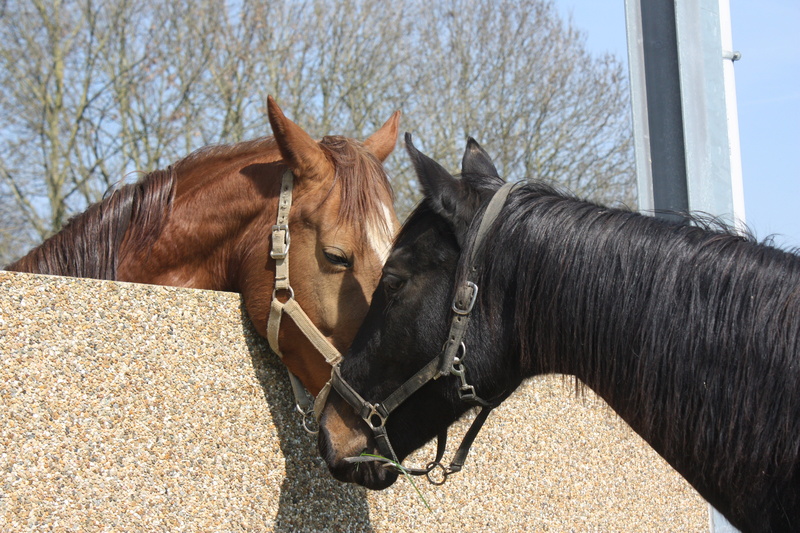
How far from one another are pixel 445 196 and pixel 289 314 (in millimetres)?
855

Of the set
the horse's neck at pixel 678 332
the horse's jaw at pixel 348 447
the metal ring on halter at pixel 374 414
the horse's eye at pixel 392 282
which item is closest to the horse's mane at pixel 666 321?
the horse's neck at pixel 678 332

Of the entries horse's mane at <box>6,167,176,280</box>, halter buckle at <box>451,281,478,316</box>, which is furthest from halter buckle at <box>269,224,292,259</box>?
halter buckle at <box>451,281,478,316</box>

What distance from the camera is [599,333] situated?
2.01 metres

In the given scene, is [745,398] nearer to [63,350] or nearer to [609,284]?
[609,284]

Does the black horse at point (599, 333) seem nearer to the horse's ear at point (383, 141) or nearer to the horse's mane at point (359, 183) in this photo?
the horse's mane at point (359, 183)

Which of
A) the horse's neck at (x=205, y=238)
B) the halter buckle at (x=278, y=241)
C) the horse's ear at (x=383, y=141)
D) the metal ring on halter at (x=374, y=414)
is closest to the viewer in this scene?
the metal ring on halter at (x=374, y=414)

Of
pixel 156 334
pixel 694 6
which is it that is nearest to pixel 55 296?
pixel 156 334

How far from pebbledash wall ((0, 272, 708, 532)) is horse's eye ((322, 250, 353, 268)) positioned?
0.41 meters

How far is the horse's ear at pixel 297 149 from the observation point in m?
2.85

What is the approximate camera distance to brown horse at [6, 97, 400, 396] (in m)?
2.76

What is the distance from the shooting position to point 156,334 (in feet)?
8.15

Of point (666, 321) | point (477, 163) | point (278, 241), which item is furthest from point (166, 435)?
point (666, 321)

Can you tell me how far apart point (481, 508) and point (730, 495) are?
1622 mm

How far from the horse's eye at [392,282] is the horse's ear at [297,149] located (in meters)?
0.82
